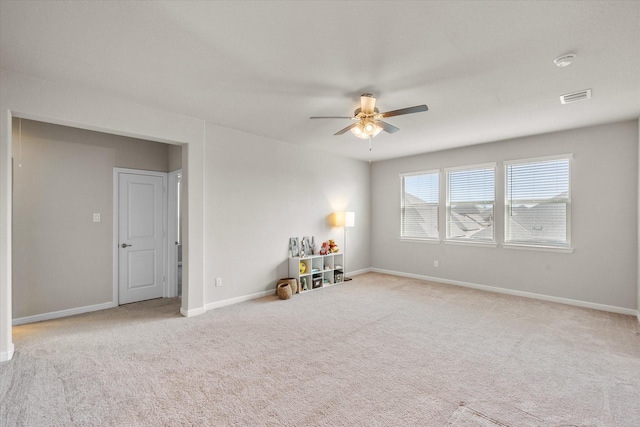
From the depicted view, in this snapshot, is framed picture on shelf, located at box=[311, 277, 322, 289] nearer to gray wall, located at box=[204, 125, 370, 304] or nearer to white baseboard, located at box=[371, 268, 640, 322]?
gray wall, located at box=[204, 125, 370, 304]

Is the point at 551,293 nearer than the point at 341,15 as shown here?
No

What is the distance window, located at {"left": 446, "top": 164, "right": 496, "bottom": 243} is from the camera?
5.45 meters

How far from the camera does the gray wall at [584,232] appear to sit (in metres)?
4.16

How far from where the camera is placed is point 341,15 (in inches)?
79.1

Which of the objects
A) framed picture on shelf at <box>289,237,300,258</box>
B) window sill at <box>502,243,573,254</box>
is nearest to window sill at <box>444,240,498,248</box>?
window sill at <box>502,243,573,254</box>

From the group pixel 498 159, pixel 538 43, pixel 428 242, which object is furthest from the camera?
pixel 428 242

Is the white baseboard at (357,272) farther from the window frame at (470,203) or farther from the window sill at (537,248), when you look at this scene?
the window sill at (537,248)

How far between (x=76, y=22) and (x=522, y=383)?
14.1 feet

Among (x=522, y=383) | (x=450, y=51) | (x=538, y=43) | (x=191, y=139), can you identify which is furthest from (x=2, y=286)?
(x=538, y=43)

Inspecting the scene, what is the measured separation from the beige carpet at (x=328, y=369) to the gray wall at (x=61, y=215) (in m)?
0.40

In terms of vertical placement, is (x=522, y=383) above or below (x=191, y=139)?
below

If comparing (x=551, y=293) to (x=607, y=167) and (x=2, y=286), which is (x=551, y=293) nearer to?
(x=607, y=167)

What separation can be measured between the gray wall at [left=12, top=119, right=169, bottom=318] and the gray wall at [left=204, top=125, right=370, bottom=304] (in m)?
1.54

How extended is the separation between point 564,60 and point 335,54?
6.23 ft
